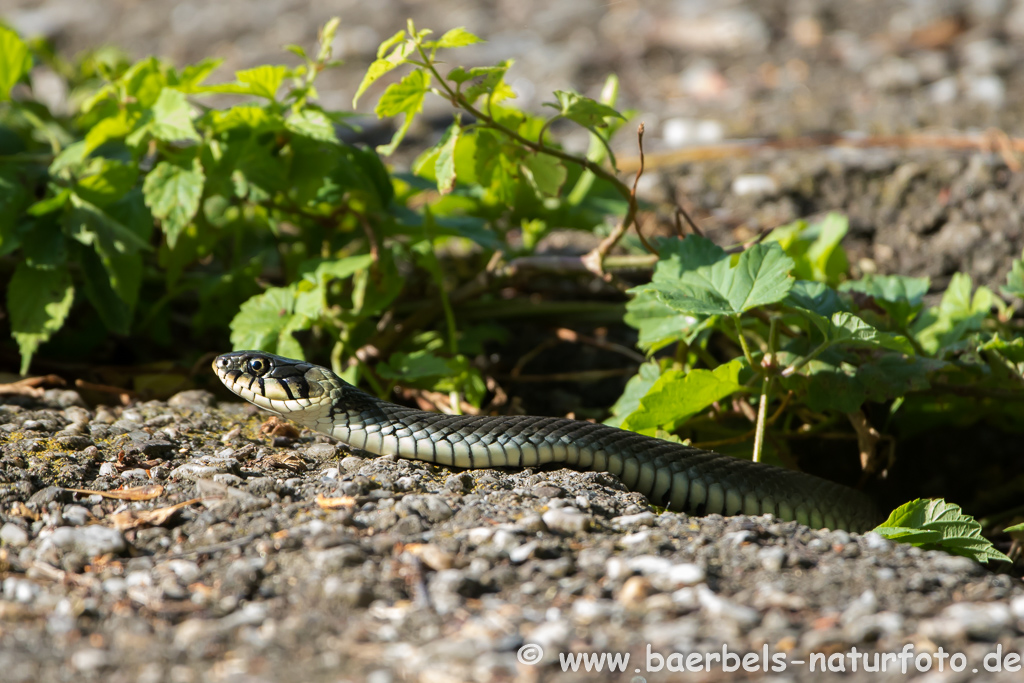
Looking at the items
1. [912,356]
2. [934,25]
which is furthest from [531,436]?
[934,25]

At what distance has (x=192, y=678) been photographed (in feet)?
6.17

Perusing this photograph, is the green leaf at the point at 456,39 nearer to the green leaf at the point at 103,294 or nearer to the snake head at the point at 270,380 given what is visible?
the snake head at the point at 270,380

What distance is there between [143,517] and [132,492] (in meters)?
0.22

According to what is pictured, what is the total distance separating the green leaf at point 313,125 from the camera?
3607 millimetres

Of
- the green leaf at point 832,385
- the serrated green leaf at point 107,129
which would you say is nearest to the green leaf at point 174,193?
the serrated green leaf at point 107,129

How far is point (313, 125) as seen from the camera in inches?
144

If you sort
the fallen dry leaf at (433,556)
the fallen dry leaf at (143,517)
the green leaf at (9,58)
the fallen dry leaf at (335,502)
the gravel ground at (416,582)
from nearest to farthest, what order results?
the gravel ground at (416,582) < the fallen dry leaf at (433,556) < the fallen dry leaf at (143,517) < the fallen dry leaf at (335,502) < the green leaf at (9,58)

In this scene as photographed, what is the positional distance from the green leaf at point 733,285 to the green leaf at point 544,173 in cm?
61

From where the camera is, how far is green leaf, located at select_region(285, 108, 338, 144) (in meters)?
3.61

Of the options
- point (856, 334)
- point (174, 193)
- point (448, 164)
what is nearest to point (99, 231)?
point (174, 193)

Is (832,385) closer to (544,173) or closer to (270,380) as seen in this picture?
(544,173)

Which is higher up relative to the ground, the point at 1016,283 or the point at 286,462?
the point at 1016,283

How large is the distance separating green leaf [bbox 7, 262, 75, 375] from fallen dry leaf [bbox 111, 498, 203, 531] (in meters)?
1.37

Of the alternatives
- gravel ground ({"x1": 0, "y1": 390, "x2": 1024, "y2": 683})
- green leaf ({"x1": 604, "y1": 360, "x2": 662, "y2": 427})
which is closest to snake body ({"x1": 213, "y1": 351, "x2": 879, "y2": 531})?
gravel ground ({"x1": 0, "y1": 390, "x2": 1024, "y2": 683})
